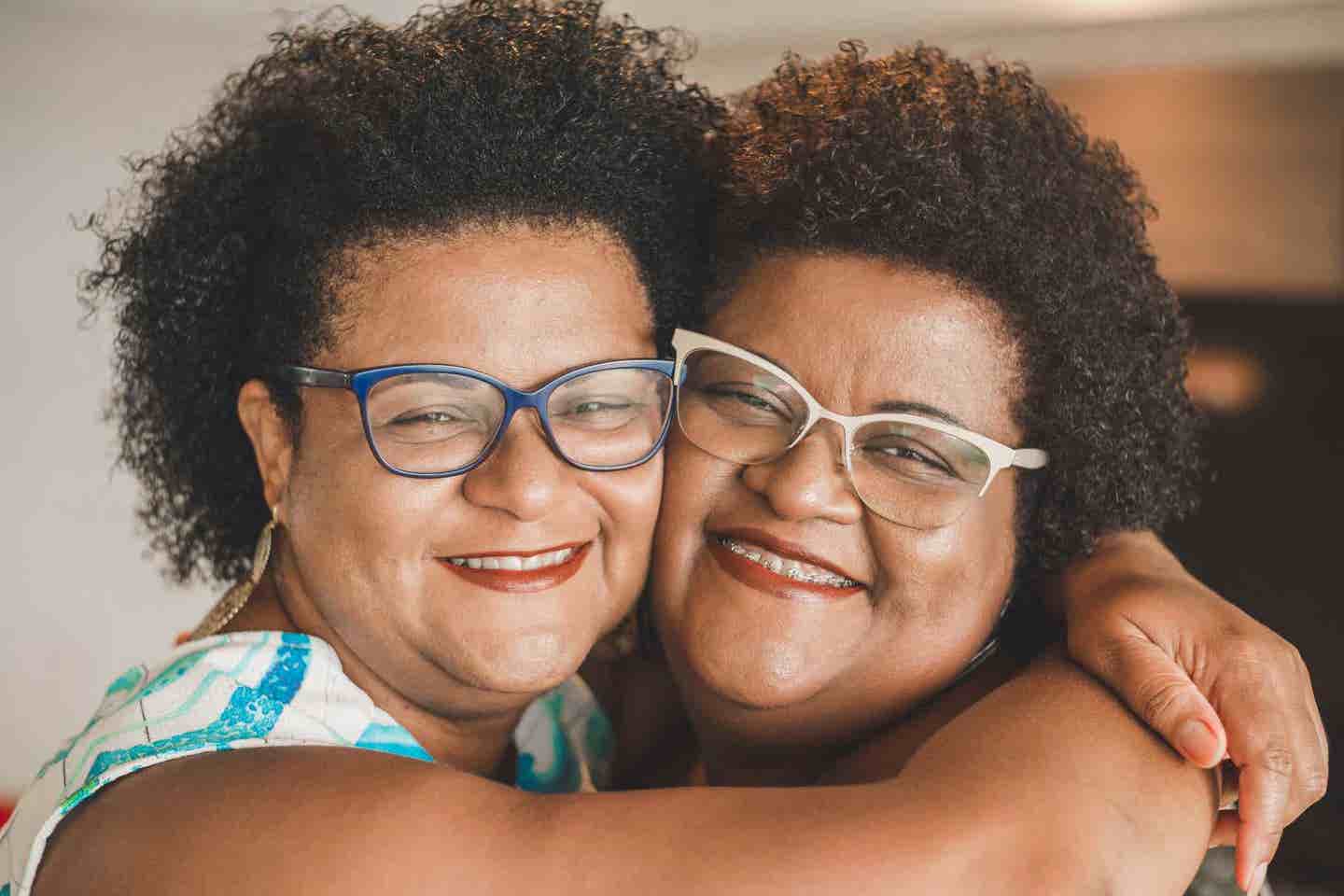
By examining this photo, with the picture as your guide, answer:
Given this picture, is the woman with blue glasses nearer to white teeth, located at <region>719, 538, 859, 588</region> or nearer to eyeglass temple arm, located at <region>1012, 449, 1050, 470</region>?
white teeth, located at <region>719, 538, 859, 588</region>

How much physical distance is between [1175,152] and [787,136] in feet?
12.7

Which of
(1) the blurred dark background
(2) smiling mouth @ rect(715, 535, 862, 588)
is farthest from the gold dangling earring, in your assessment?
(1) the blurred dark background

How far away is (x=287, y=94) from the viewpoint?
1.93 m

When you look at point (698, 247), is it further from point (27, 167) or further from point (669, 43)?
point (27, 167)

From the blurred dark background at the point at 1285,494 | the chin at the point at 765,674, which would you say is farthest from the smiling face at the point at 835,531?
the blurred dark background at the point at 1285,494

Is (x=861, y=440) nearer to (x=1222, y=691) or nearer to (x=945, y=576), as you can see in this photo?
(x=945, y=576)

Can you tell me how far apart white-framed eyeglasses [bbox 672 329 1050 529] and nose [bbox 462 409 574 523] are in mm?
268

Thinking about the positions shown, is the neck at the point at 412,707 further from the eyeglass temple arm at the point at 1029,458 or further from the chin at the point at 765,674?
the eyeglass temple arm at the point at 1029,458

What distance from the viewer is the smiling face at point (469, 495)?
1.68 meters

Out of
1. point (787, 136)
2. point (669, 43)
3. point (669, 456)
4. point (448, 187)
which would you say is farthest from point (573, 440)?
point (669, 43)

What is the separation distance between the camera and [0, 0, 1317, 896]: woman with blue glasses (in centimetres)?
132

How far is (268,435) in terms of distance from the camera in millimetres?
1843

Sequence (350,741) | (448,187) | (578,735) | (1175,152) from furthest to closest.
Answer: (1175,152) → (578,735) → (448,187) → (350,741)

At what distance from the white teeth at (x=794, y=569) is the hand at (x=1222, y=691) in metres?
0.33
